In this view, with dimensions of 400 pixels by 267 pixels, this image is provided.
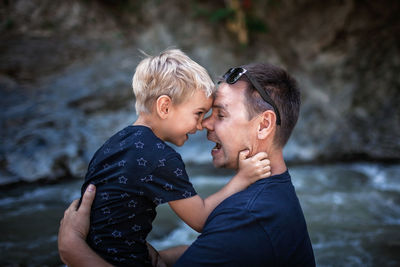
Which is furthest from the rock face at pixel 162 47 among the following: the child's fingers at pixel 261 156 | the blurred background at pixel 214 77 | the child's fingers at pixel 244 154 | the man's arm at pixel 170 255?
the child's fingers at pixel 261 156

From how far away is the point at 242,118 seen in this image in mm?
2039

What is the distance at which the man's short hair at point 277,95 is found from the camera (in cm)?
195

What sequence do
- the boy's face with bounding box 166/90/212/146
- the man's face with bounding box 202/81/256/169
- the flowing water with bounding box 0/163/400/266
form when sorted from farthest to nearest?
the flowing water with bounding box 0/163/400/266 < the boy's face with bounding box 166/90/212/146 < the man's face with bounding box 202/81/256/169

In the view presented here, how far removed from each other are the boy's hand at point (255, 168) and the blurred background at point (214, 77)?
224 cm

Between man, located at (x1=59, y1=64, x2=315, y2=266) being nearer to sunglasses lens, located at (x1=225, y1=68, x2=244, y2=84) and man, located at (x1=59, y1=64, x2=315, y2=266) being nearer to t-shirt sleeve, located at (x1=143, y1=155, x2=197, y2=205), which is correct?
sunglasses lens, located at (x1=225, y1=68, x2=244, y2=84)

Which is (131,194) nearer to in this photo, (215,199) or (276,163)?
(215,199)

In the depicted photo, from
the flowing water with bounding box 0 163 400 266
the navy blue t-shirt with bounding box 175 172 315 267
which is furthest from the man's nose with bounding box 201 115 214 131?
Answer: the flowing water with bounding box 0 163 400 266

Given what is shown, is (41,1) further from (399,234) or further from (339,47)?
(399,234)

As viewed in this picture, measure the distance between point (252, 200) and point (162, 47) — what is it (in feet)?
26.3

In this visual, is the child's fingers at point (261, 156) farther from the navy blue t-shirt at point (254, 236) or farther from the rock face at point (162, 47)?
the rock face at point (162, 47)

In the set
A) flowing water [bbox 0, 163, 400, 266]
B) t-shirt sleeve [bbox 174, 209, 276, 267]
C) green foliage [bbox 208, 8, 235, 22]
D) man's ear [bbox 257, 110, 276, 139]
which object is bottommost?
flowing water [bbox 0, 163, 400, 266]

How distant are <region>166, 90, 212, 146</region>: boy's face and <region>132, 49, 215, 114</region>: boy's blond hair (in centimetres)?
4

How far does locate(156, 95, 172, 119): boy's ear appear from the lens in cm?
225

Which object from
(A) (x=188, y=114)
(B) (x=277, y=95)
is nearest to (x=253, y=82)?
(B) (x=277, y=95)
